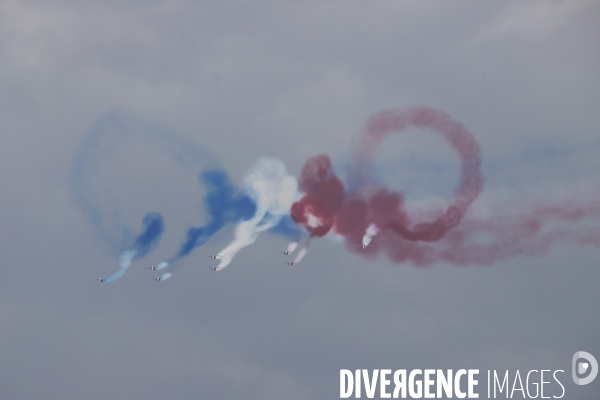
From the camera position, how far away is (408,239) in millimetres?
67375

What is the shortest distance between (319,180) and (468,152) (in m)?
10.4

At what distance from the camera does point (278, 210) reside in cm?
6612

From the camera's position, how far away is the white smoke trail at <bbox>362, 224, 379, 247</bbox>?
6662 centimetres

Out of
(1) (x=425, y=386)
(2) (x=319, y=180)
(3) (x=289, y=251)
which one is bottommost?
(1) (x=425, y=386)

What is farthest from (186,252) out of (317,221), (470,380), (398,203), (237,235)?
(470,380)

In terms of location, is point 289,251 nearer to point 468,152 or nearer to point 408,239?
point 408,239

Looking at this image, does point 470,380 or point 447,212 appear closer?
Answer: point 447,212

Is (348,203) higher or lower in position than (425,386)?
higher

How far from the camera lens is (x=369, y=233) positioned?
6675cm

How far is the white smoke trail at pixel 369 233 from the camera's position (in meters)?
66.6

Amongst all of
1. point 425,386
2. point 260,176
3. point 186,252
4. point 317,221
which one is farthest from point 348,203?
point 425,386

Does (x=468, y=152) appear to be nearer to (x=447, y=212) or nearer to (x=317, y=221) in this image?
(x=447, y=212)

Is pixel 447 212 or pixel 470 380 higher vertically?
pixel 447 212

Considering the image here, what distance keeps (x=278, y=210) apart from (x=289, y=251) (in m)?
3.02
